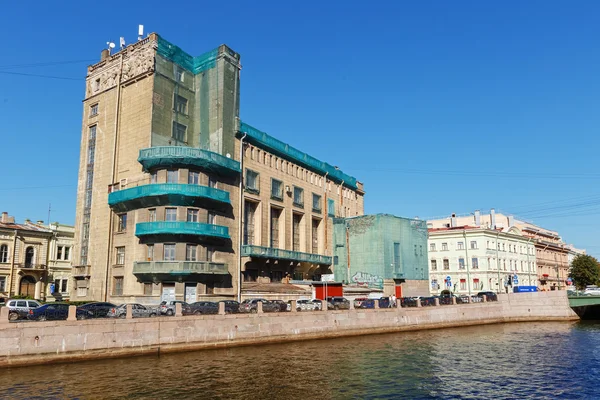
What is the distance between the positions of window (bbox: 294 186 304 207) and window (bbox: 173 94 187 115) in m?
21.2

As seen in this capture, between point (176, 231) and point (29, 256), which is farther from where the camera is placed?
point (29, 256)

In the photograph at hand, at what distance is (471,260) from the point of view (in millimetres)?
95062

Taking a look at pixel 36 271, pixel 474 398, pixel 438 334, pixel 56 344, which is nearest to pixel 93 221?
pixel 36 271

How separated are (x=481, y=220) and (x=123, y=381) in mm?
103639

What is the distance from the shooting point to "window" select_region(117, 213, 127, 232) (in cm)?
5734

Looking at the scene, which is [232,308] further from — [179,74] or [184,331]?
[179,74]

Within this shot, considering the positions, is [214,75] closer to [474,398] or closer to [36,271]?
[36,271]

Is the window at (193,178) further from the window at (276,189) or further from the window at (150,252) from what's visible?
the window at (276,189)

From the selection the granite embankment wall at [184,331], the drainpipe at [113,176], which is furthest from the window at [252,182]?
the granite embankment wall at [184,331]

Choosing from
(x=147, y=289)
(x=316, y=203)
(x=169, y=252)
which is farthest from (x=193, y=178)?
(x=316, y=203)

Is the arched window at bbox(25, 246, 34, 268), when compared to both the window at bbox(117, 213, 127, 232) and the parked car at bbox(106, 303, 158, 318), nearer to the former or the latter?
the window at bbox(117, 213, 127, 232)

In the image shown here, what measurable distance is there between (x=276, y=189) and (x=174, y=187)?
19.9 m

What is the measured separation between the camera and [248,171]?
64.2m

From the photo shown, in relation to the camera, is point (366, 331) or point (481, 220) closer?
point (366, 331)
